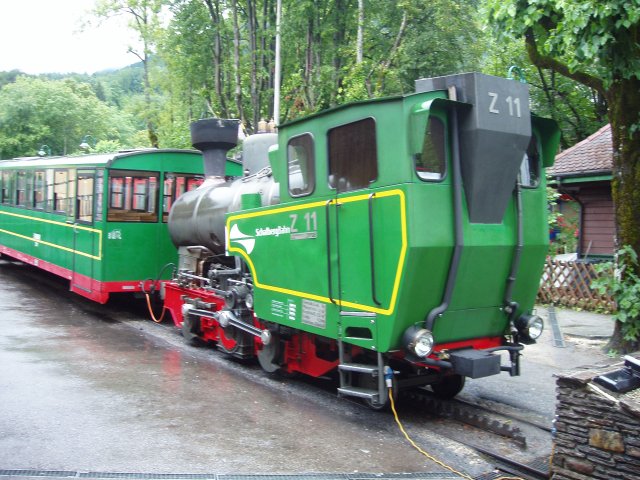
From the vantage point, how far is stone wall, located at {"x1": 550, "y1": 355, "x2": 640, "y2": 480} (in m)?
4.46

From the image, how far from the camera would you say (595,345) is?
Answer: 1042 cm

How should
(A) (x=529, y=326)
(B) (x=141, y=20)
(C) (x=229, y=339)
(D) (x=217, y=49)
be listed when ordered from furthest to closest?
1. (B) (x=141, y=20)
2. (D) (x=217, y=49)
3. (C) (x=229, y=339)
4. (A) (x=529, y=326)

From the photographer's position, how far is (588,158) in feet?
51.8

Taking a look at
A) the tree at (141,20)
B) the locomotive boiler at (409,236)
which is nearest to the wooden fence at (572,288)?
the locomotive boiler at (409,236)

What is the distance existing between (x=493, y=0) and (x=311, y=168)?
189 inches

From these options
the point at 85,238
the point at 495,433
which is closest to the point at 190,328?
the point at 85,238

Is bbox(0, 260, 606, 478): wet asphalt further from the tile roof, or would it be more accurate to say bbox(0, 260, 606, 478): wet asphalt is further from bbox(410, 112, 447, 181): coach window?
the tile roof

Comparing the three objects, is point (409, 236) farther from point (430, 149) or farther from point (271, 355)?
point (271, 355)

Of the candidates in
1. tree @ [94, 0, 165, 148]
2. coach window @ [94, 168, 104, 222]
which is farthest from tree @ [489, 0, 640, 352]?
tree @ [94, 0, 165, 148]

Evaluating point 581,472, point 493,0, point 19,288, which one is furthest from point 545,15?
point 19,288

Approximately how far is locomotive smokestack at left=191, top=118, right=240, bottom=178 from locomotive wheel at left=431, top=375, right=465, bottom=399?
5.32 meters

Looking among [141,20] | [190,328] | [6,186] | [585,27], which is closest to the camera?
[585,27]

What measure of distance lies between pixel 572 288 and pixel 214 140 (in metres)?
8.80

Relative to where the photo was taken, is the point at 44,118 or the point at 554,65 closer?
the point at 554,65
